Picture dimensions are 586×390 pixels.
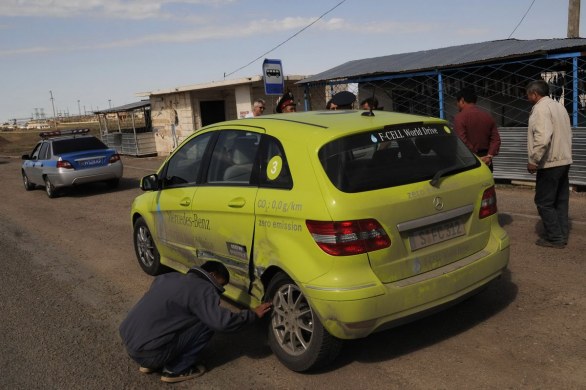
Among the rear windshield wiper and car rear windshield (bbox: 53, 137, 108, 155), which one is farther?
car rear windshield (bbox: 53, 137, 108, 155)

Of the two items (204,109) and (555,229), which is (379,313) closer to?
(555,229)

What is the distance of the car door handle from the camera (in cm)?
397

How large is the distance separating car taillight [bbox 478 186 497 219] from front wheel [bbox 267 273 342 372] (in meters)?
1.43

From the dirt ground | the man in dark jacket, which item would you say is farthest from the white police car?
the man in dark jacket

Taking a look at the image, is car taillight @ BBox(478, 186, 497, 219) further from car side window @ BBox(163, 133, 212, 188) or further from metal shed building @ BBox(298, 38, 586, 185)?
metal shed building @ BBox(298, 38, 586, 185)

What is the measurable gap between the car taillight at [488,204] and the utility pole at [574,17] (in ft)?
37.1

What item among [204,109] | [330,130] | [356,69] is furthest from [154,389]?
[204,109]

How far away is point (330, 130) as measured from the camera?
369 cm

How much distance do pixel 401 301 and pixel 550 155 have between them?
3.30 meters

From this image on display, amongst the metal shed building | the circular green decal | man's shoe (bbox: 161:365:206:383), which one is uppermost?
the metal shed building

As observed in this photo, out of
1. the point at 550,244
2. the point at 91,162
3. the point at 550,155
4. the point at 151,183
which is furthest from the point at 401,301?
the point at 91,162

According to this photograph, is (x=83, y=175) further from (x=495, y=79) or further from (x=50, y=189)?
(x=495, y=79)

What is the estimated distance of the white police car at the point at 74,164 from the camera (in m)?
13.3

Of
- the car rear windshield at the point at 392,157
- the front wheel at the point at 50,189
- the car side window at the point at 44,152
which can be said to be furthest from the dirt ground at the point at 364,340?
the car side window at the point at 44,152
